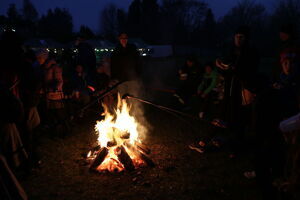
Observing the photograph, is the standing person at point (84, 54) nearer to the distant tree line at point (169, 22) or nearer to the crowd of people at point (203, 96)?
the crowd of people at point (203, 96)

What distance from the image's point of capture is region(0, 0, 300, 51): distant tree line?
48688mm

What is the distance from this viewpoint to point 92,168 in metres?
5.09

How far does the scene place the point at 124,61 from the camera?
7191mm

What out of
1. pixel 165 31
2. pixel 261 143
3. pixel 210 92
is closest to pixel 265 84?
pixel 261 143

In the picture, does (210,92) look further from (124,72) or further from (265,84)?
(265,84)

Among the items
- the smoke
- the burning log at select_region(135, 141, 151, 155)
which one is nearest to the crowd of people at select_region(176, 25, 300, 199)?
the burning log at select_region(135, 141, 151, 155)

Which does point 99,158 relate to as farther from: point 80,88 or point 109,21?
point 109,21

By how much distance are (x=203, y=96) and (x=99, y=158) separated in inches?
166

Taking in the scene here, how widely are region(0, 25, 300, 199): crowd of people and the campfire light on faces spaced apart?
89 centimetres

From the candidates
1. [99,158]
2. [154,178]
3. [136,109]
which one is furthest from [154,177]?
[136,109]

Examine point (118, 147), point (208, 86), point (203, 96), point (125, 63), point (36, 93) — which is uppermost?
point (125, 63)

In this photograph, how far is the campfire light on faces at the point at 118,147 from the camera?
514cm

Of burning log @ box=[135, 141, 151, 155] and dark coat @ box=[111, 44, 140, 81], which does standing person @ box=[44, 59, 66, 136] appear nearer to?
dark coat @ box=[111, 44, 140, 81]

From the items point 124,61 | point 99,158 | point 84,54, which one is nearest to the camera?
point 99,158
